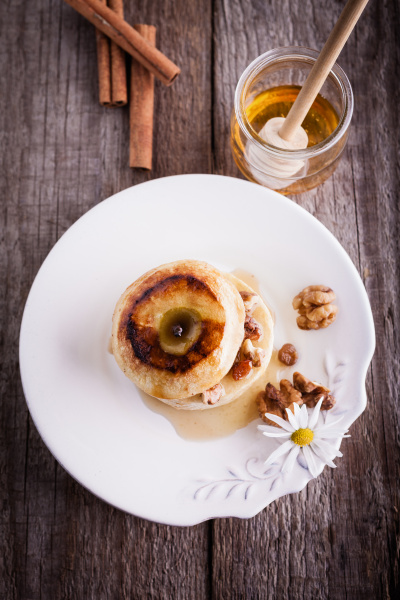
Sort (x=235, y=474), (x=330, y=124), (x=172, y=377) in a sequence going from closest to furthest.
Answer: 1. (x=172, y=377)
2. (x=235, y=474)
3. (x=330, y=124)

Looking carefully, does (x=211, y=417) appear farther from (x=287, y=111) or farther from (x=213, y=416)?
(x=287, y=111)

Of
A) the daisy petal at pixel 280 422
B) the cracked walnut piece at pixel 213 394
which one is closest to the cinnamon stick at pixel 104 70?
the cracked walnut piece at pixel 213 394

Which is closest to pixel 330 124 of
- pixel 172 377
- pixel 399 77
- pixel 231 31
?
pixel 399 77

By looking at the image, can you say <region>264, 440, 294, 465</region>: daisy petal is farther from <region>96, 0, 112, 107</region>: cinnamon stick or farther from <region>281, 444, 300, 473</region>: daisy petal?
<region>96, 0, 112, 107</region>: cinnamon stick

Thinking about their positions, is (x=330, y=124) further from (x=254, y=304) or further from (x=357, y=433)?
(x=357, y=433)

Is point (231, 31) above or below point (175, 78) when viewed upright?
above

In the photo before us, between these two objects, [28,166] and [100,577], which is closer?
[100,577]
